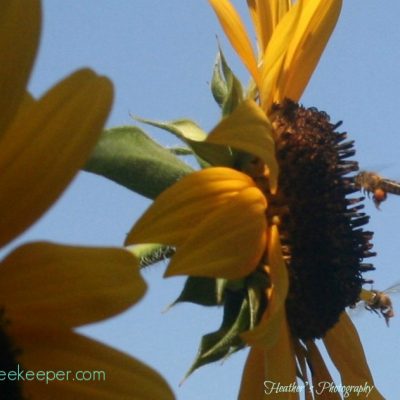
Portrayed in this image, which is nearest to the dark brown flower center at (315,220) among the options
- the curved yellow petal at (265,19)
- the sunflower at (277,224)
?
the sunflower at (277,224)

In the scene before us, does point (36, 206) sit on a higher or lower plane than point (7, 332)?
higher

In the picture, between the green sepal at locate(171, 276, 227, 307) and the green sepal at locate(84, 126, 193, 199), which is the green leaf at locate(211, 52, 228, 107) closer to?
the green sepal at locate(84, 126, 193, 199)

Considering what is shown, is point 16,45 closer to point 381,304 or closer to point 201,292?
point 201,292

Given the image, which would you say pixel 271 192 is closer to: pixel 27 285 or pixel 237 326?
pixel 237 326

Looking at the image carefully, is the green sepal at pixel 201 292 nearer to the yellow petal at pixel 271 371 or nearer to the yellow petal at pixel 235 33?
the yellow petal at pixel 271 371

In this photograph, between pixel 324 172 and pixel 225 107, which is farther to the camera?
pixel 324 172

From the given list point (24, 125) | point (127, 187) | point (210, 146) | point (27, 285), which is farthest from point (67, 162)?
point (210, 146)
